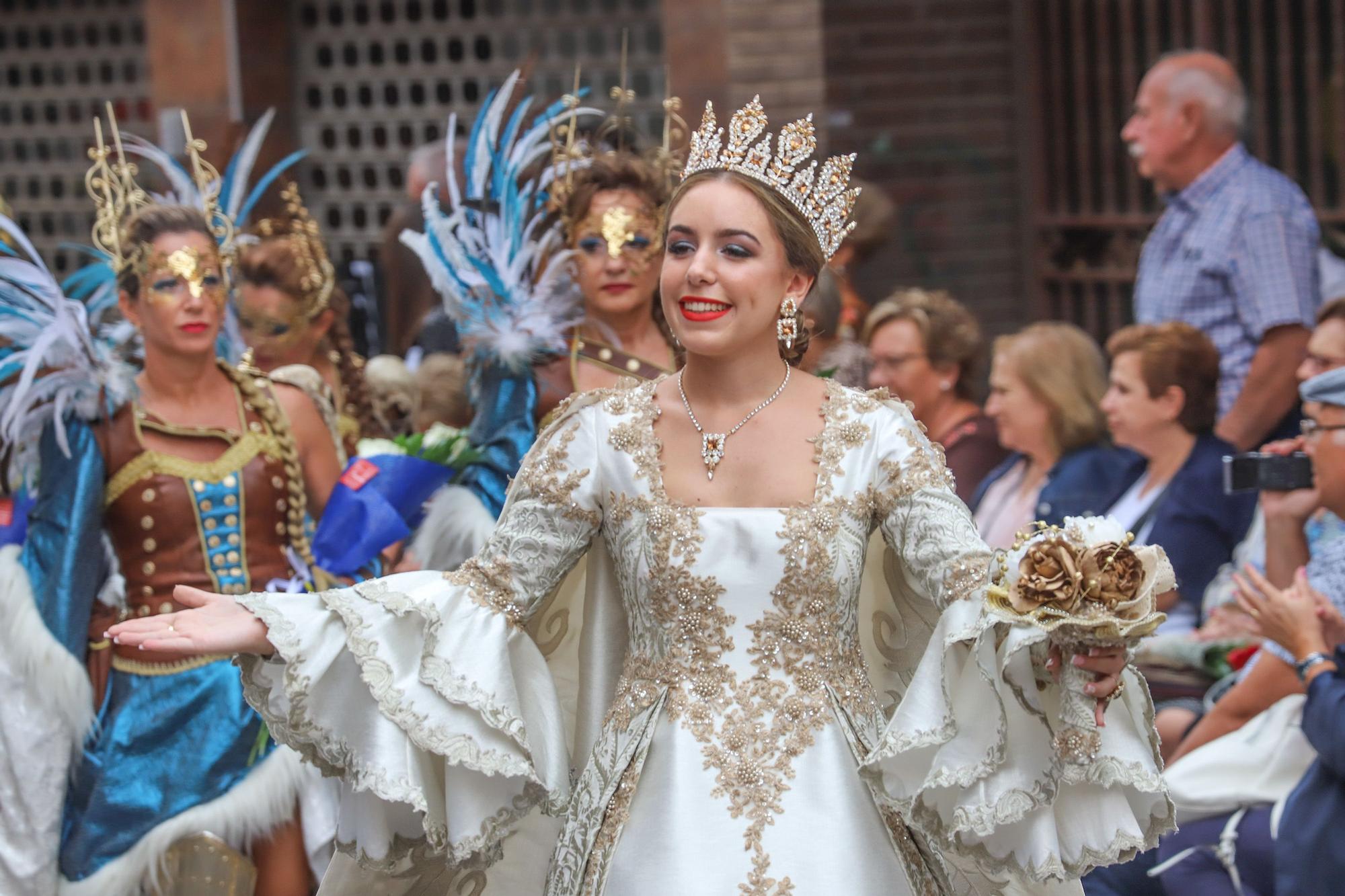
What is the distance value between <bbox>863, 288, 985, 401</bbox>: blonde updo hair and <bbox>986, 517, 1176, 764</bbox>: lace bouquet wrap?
3710mm

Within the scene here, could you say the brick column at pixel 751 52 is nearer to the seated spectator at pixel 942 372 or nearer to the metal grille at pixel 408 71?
the metal grille at pixel 408 71

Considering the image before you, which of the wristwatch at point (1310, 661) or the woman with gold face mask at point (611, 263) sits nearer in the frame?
the wristwatch at point (1310, 661)

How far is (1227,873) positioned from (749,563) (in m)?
1.79

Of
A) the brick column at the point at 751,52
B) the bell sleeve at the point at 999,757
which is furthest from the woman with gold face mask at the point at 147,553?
the brick column at the point at 751,52

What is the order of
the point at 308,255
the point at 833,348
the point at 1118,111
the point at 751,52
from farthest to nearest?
the point at 1118,111
the point at 751,52
the point at 833,348
the point at 308,255

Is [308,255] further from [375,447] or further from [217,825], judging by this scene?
[217,825]

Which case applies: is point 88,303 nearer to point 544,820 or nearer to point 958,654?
point 544,820

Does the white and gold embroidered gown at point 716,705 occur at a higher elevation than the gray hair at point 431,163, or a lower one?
lower

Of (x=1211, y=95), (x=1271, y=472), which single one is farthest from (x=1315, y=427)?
(x=1211, y=95)

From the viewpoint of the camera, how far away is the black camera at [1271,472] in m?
4.62

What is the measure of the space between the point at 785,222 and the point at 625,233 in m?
1.74

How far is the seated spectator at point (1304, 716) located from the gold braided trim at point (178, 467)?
236 centimetres

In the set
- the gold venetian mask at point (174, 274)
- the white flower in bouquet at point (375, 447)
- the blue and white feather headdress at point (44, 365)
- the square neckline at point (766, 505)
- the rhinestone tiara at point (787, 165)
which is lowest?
the white flower in bouquet at point (375, 447)

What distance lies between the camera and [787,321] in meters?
3.36
